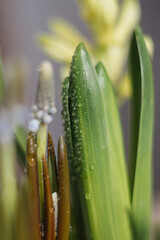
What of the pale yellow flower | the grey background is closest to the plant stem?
the pale yellow flower

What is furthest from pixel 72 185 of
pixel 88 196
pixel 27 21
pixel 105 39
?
pixel 27 21

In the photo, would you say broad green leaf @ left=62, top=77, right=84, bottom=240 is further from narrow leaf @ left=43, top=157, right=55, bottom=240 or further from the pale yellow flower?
the pale yellow flower

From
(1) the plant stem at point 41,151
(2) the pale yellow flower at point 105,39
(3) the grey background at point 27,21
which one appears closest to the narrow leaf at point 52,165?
(1) the plant stem at point 41,151

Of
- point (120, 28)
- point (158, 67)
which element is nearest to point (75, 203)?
point (120, 28)

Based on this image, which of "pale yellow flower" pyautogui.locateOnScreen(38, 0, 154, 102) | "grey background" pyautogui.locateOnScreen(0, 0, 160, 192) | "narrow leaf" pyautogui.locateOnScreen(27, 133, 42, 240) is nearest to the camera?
"narrow leaf" pyautogui.locateOnScreen(27, 133, 42, 240)

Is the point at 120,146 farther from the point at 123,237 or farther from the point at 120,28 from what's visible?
the point at 120,28

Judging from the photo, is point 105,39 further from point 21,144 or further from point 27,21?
point 27,21
